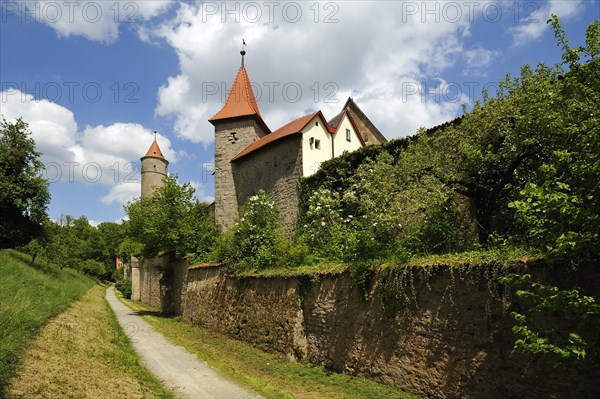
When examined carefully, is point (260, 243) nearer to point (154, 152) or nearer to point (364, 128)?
point (364, 128)

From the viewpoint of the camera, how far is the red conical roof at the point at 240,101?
30.3m

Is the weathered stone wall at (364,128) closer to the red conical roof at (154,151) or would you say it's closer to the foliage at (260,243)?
the foliage at (260,243)

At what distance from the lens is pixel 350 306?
1101 cm

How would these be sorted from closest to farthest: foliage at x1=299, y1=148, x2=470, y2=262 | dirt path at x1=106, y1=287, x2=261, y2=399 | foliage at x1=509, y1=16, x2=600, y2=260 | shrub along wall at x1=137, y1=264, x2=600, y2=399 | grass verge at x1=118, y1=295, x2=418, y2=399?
foliage at x1=509, y1=16, x2=600, y2=260, shrub along wall at x1=137, y1=264, x2=600, y2=399, dirt path at x1=106, y1=287, x2=261, y2=399, grass verge at x1=118, y1=295, x2=418, y2=399, foliage at x1=299, y1=148, x2=470, y2=262

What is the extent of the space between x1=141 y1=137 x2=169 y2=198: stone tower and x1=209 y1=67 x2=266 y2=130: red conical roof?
26.4 metres

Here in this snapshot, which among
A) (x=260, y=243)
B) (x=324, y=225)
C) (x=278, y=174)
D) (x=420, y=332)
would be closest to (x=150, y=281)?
(x=278, y=174)

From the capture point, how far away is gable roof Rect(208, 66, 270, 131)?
30281 millimetres

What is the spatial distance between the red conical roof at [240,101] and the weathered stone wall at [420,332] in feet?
61.4

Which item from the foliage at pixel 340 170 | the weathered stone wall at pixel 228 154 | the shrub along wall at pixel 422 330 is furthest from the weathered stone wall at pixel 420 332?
the weathered stone wall at pixel 228 154

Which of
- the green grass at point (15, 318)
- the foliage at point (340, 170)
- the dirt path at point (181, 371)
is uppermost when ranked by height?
the foliage at point (340, 170)

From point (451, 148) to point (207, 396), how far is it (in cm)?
930

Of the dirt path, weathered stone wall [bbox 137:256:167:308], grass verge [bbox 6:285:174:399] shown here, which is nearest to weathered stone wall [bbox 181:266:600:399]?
the dirt path

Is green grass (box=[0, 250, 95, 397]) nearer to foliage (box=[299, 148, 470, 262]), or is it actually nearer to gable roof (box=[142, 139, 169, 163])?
foliage (box=[299, 148, 470, 262])

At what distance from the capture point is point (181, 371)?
414 inches
